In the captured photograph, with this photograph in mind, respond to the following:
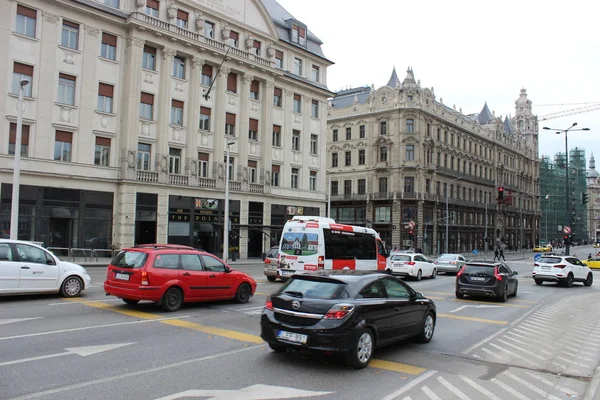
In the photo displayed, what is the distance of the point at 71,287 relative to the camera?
543 inches

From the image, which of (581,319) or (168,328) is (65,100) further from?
(581,319)

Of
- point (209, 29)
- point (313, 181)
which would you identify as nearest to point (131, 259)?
point (209, 29)

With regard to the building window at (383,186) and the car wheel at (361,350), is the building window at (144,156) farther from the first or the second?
the building window at (383,186)

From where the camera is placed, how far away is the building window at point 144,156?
32.9 metres

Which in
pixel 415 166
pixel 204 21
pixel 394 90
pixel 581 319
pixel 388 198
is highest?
pixel 394 90

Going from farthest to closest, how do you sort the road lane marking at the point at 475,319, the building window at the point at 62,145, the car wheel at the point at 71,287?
the building window at the point at 62,145, the car wheel at the point at 71,287, the road lane marking at the point at 475,319

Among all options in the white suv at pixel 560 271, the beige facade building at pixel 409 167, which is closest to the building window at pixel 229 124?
the white suv at pixel 560 271

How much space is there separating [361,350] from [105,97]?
2919 cm

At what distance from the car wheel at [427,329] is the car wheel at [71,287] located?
9707 mm

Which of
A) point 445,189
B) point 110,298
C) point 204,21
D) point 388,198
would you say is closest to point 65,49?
point 204,21

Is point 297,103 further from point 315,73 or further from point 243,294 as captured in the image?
point 243,294

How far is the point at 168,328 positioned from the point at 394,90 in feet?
209

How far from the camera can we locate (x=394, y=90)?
69000mm


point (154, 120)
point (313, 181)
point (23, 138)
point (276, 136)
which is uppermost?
point (276, 136)
